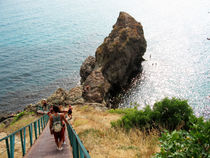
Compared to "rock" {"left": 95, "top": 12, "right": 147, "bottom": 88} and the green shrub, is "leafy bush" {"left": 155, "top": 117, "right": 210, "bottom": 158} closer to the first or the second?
the green shrub

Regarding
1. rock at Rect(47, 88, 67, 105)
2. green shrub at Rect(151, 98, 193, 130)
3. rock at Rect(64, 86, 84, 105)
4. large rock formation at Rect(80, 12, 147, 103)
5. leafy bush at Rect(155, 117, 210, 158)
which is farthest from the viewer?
large rock formation at Rect(80, 12, 147, 103)

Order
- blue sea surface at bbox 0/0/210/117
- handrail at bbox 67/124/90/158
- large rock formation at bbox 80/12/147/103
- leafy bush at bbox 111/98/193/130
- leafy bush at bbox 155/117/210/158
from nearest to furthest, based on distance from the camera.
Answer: handrail at bbox 67/124/90/158 → leafy bush at bbox 155/117/210/158 → leafy bush at bbox 111/98/193/130 → large rock formation at bbox 80/12/147/103 → blue sea surface at bbox 0/0/210/117

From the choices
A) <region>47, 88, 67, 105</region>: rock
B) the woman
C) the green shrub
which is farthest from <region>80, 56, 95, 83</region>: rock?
the woman

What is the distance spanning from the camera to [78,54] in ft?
227

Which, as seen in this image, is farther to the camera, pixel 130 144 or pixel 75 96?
pixel 75 96

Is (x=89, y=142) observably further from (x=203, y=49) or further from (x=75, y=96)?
(x=203, y=49)

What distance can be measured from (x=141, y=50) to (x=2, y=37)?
65.9m

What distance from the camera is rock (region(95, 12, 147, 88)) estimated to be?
4619 centimetres


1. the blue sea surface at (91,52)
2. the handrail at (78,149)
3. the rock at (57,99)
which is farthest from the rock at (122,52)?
the handrail at (78,149)

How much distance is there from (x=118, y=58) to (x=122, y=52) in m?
1.93

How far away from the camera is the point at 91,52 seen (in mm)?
69625

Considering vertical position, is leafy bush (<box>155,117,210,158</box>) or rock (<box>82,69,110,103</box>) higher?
leafy bush (<box>155,117,210,158</box>)

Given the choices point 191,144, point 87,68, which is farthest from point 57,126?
point 87,68

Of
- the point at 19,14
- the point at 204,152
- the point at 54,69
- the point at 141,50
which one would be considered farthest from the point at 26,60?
the point at 19,14
